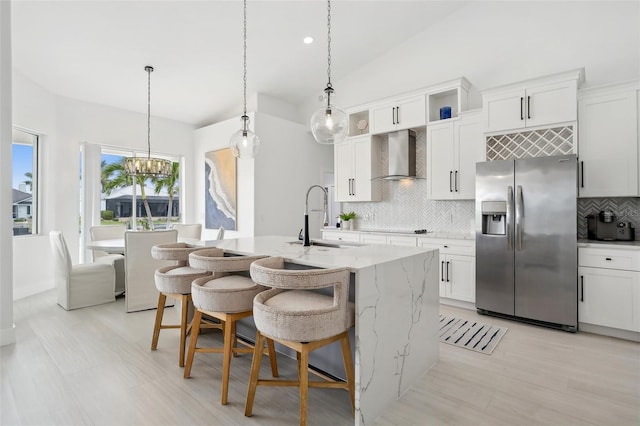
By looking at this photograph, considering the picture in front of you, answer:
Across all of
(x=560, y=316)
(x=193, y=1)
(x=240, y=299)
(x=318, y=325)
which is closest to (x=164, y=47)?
(x=193, y=1)

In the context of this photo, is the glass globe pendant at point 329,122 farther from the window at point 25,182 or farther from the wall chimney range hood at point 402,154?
the window at point 25,182

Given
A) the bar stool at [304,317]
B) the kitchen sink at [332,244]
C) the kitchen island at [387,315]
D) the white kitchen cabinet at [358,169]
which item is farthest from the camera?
the white kitchen cabinet at [358,169]

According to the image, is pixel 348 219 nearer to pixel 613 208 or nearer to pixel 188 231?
pixel 188 231

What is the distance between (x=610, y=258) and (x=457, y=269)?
144 centimetres

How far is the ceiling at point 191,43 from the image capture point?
381 centimetres

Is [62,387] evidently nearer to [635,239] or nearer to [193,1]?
[193,1]

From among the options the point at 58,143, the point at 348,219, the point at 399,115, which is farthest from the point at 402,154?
the point at 58,143

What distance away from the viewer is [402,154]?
15.6 ft

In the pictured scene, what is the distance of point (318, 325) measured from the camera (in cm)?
168

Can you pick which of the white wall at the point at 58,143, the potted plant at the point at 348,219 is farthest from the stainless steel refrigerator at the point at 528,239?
the white wall at the point at 58,143

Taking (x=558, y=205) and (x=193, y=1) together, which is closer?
(x=558, y=205)

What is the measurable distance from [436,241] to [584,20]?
3.06 metres

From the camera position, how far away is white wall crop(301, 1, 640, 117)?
3594 millimetres

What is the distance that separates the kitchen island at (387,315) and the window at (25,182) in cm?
411
